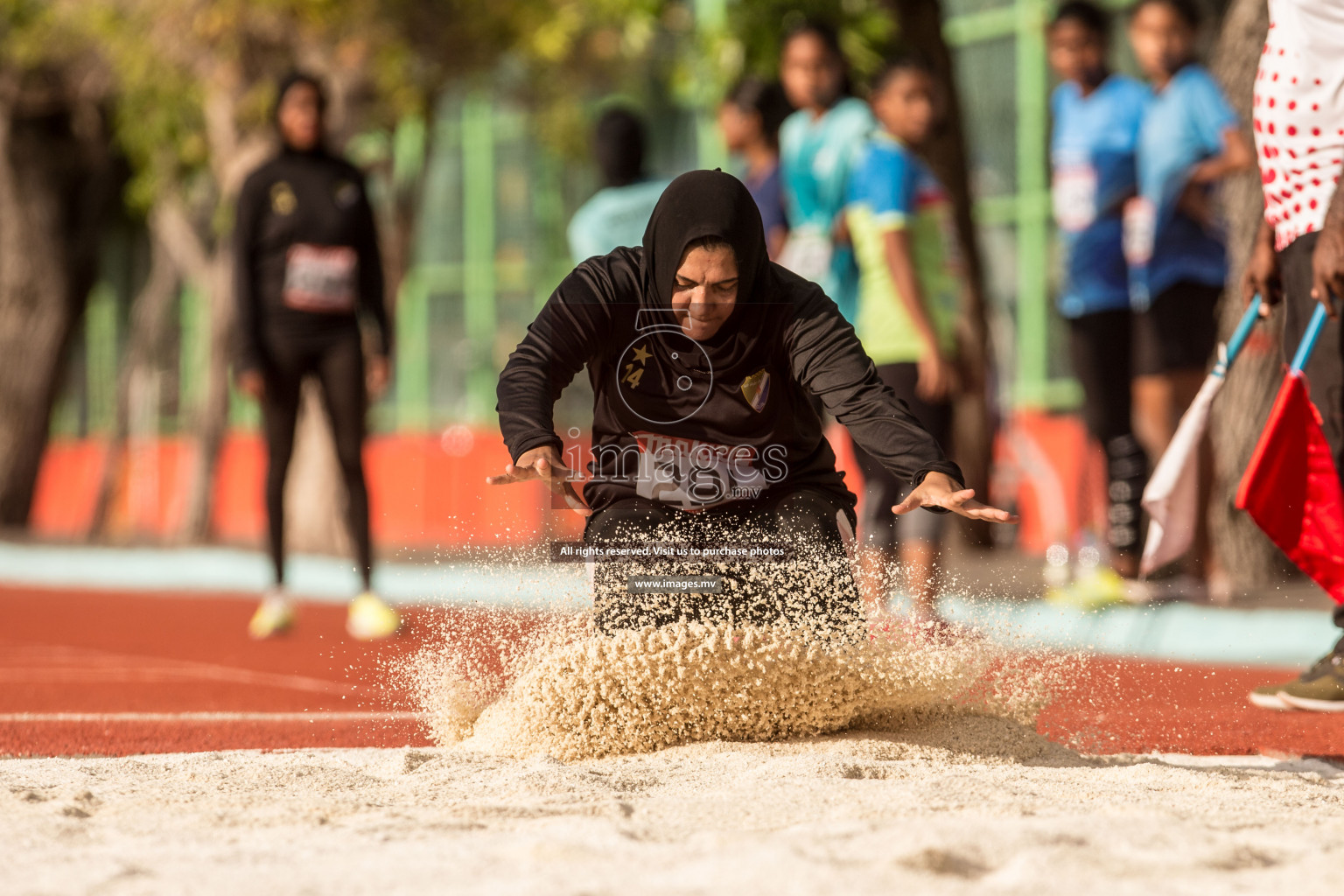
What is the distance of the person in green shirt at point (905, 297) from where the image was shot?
17.8 feet

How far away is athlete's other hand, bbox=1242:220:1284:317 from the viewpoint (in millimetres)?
4543

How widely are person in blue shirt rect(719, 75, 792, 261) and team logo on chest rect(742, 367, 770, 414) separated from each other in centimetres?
254

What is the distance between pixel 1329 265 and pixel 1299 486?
2.07ft

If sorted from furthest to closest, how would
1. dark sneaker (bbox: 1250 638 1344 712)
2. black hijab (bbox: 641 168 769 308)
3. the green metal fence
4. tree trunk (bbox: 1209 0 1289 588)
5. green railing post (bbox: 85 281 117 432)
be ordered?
green railing post (bbox: 85 281 117 432)
the green metal fence
tree trunk (bbox: 1209 0 1289 588)
dark sneaker (bbox: 1250 638 1344 712)
black hijab (bbox: 641 168 769 308)

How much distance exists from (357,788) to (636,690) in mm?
640

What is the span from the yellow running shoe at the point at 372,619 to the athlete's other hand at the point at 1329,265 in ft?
11.8

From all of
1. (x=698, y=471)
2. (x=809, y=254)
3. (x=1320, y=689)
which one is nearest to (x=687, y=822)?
(x=698, y=471)

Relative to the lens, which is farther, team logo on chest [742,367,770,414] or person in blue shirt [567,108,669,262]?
person in blue shirt [567,108,669,262]

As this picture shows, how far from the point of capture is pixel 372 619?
250 inches

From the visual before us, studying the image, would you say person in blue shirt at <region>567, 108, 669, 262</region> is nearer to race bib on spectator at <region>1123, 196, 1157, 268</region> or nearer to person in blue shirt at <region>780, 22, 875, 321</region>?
person in blue shirt at <region>780, 22, 875, 321</region>

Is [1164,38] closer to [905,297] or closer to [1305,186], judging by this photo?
[905,297]

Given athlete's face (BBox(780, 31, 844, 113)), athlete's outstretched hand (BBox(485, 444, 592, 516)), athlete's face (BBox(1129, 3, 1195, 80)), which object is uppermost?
athlete's face (BBox(1129, 3, 1195, 80))

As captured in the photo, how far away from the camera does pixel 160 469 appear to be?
21.5 metres

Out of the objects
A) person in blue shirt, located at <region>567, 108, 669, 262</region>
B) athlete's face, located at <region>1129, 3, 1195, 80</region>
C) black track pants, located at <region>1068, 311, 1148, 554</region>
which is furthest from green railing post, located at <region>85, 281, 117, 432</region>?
athlete's face, located at <region>1129, 3, 1195, 80</region>
